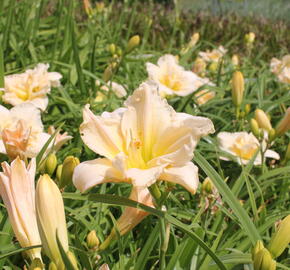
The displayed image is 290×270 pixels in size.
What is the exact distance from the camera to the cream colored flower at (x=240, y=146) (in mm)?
1807

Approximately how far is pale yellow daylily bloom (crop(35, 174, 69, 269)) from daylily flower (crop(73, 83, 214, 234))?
66 millimetres

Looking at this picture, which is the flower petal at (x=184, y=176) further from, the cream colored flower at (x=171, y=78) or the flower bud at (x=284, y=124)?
the cream colored flower at (x=171, y=78)

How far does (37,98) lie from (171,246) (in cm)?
73

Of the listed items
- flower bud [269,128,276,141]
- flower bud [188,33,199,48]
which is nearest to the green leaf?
flower bud [269,128,276,141]

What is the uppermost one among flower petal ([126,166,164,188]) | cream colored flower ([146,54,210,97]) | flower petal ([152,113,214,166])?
flower petal ([152,113,214,166])

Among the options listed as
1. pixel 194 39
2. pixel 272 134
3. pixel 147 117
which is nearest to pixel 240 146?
pixel 272 134

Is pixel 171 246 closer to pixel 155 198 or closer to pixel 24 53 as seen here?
pixel 155 198

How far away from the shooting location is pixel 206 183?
1.28 meters

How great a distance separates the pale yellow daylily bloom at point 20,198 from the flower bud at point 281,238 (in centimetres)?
40

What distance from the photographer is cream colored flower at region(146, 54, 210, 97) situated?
207 centimetres

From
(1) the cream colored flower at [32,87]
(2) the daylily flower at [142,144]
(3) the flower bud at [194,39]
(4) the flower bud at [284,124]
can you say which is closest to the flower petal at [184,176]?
(2) the daylily flower at [142,144]

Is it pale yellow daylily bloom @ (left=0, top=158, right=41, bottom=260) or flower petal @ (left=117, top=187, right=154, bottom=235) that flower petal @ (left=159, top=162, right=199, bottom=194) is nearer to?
flower petal @ (left=117, top=187, right=154, bottom=235)

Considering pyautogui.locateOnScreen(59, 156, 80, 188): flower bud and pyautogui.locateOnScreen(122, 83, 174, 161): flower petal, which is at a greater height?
pyautogui.locateOnScreen(122, 83, 174, 161): flower petal

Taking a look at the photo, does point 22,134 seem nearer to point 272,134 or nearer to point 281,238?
point 281,238
